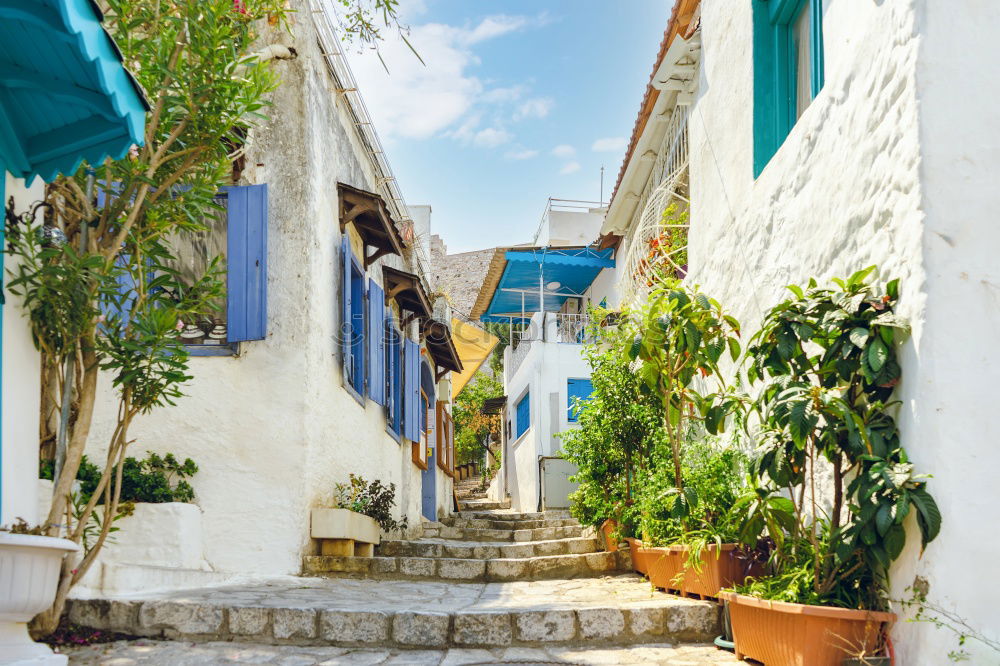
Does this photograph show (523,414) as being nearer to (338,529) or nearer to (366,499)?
(366,499)

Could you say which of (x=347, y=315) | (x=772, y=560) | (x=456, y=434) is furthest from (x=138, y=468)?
(x=456, y=434)

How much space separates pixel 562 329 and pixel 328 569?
11195mm

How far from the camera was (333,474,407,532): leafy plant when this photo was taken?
26.8 feet

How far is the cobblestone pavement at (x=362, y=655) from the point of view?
182 inches

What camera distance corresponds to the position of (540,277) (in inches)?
706

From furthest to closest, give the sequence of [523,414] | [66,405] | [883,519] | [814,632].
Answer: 1. [523,414]
2. [66,405]
3. [814,632]
4. [883,519]

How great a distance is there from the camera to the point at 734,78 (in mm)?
6711

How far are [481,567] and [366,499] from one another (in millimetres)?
1737

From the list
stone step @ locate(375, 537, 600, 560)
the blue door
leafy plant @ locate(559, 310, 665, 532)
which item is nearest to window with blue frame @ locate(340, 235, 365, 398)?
stone step @ locate(375, 537, 600, 560)

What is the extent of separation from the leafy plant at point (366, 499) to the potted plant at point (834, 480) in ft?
14.4

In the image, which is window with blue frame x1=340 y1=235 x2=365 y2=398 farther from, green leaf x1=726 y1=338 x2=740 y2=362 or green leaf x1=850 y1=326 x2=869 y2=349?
green leaf x1=850 y1=326 x2=869 y2=349

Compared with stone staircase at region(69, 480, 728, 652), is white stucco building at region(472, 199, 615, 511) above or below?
above

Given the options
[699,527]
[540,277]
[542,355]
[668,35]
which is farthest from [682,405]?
[540,277]

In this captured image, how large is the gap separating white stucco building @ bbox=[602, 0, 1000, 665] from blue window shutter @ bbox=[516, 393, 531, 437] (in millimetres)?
11868
